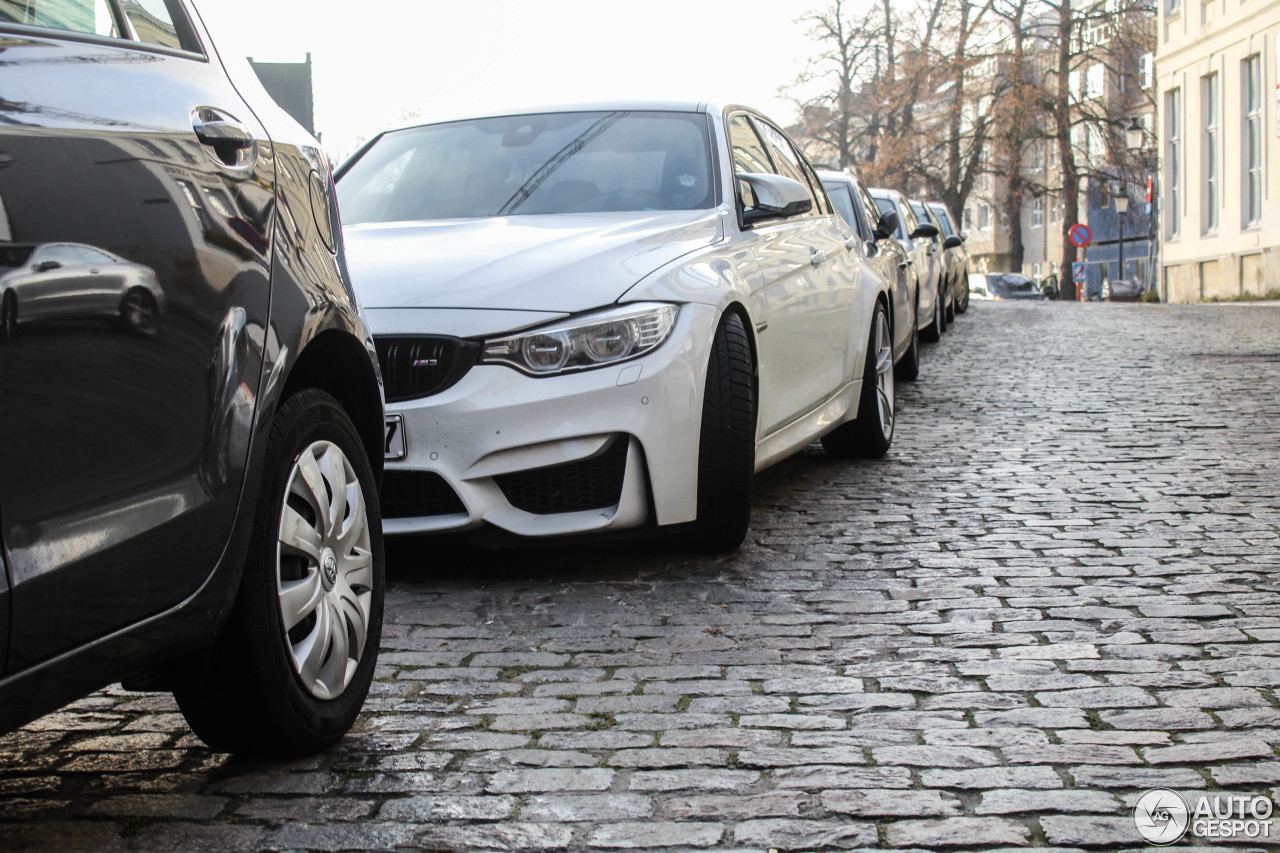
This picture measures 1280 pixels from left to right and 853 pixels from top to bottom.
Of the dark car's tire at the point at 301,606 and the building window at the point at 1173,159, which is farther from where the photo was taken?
the building window at the point at 1173,159

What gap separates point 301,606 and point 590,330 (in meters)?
1.96

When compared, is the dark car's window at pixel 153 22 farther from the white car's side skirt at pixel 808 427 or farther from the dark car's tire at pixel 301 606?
the white car's side skirt at pixel 808 427

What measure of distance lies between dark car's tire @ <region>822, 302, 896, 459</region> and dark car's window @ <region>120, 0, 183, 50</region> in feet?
16.0

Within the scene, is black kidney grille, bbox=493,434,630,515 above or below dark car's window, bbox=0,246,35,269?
below

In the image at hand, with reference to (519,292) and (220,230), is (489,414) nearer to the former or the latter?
(519,292)

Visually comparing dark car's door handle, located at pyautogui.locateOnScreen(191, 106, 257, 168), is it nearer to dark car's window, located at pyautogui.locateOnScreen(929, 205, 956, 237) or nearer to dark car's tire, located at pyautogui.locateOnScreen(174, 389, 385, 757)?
dark car's tire, located at pyautogui.locateOnScreen(174, 389, 385, 757)

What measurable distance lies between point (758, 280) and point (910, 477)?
1977mm

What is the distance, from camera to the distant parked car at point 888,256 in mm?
8641

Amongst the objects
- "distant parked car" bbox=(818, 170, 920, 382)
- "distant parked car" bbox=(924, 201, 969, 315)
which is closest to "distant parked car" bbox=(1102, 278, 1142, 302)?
"distant parked car" bbox=(924, 201, 969, 315)

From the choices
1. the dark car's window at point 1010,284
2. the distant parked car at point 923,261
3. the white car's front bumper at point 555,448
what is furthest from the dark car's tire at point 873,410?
the dark car's window at point 1010,284

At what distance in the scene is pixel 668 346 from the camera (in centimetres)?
480

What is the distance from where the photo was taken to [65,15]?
8.42ft

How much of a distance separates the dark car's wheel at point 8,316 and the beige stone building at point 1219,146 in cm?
3003

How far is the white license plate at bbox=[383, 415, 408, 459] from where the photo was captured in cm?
472
